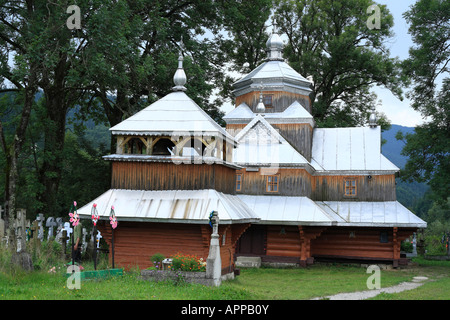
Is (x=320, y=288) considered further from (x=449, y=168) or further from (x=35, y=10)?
(x=35, y=10)

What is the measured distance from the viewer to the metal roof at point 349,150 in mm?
28891

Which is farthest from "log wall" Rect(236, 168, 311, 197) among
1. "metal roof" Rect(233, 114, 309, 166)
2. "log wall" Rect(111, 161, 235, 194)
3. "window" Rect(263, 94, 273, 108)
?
"log wall" Rect(111, 161, 235, 194)

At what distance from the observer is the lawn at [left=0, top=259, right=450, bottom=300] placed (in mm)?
12195

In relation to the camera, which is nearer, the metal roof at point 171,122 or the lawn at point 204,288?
the lawn at point 204,288

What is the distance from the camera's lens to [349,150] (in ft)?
98.3

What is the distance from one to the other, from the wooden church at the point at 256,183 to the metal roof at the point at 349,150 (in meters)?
0.06

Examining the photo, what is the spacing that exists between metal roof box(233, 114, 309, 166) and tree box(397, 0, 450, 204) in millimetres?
9009

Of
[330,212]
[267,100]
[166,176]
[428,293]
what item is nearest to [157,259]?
[166,176]

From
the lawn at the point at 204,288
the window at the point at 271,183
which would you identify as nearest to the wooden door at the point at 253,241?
the window at the point at 271,183

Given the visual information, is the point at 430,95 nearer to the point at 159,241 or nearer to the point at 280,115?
the point at 280,115

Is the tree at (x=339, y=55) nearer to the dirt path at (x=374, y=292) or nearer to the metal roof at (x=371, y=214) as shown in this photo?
the metal roof at (x=371, y=214)

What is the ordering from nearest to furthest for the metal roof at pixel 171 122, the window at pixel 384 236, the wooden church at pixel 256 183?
the wooden church at pixel 256 183 < the metal roof at pixel 171 122 < the window at pixel 384 236

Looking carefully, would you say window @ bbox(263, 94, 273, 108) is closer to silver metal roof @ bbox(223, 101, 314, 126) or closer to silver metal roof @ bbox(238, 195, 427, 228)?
silver metal roof @ bbox(223, 101, 314, 126)
